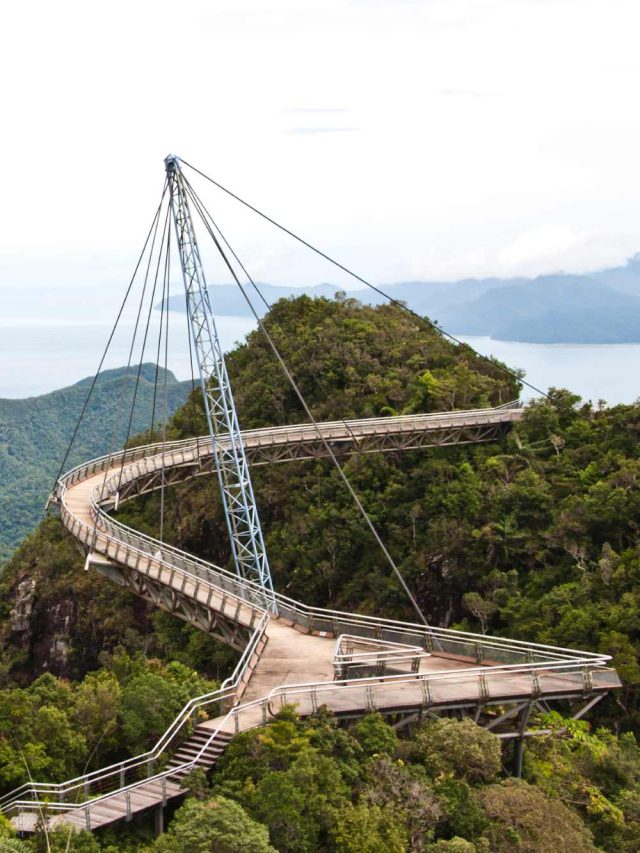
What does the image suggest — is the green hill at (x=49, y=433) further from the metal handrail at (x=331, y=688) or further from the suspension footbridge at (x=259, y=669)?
the metal handrail at (x=331, y=688)

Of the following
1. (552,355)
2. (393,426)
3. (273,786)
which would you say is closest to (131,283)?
(393,426)

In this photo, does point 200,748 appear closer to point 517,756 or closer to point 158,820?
point 158,820

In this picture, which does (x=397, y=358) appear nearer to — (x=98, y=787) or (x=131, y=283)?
(x=131, y=283)

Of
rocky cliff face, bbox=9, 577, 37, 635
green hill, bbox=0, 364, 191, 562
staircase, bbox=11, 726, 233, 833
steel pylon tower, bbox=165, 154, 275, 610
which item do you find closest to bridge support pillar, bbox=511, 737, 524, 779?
staircase, bbox=11, 726, 233, 833

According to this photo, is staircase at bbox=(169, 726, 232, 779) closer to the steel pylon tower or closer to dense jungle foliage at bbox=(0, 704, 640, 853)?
dense jungle foliage at bbox=(0, 704, 640, 853)

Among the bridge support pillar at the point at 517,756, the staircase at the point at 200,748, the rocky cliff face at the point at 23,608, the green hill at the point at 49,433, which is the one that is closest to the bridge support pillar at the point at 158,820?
the staircase at the point at 200,748

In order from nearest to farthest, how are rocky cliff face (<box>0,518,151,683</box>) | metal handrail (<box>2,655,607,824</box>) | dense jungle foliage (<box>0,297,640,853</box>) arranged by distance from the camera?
→ 1. metal handrail (<box>2,655,607,824</box>)
2. dense jungle foliage (<box>0,297,640,853</box>)
3. rocky cliff face (<box>0,518,151,683</box>)
